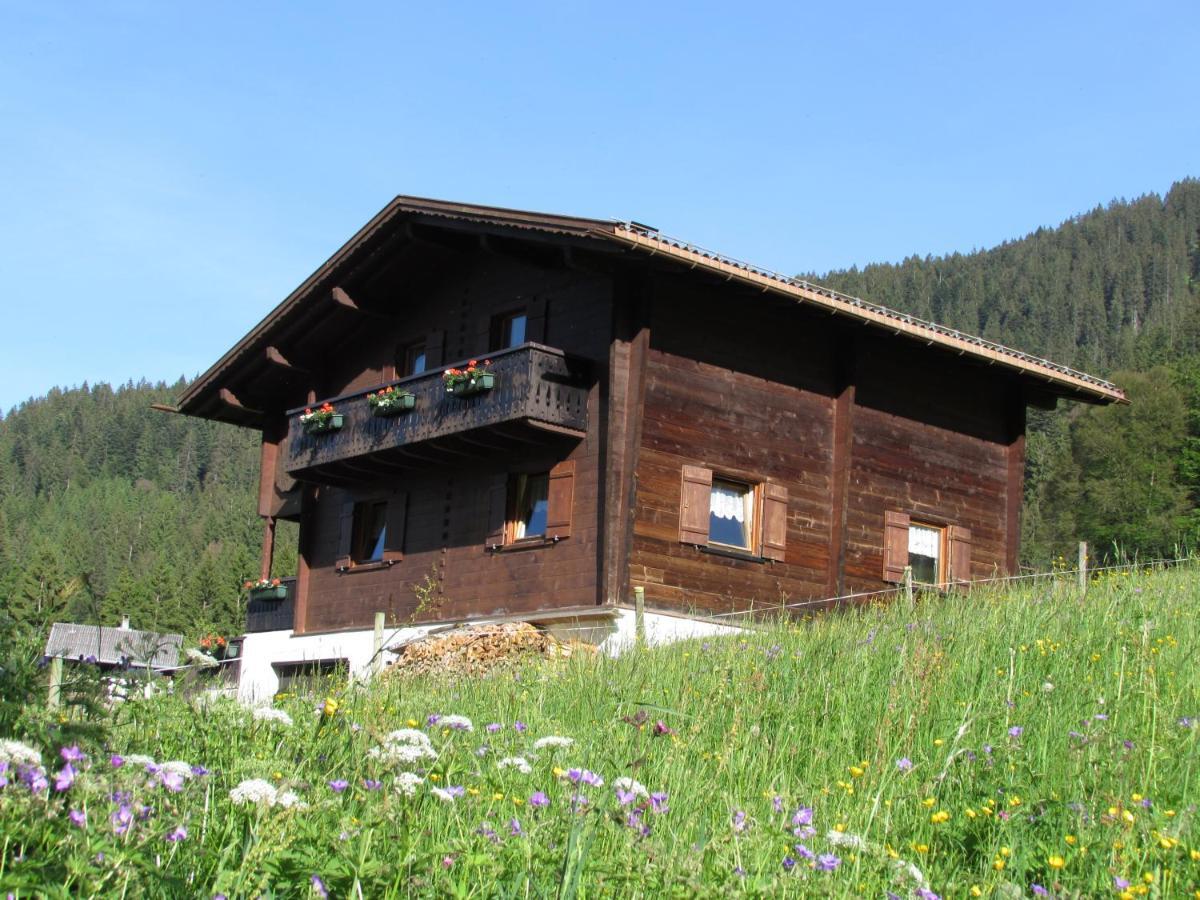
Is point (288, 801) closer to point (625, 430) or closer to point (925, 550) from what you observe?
point (625, 430)

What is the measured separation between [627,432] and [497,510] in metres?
2.94

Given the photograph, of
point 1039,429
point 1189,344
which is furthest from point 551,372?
point 1189,344

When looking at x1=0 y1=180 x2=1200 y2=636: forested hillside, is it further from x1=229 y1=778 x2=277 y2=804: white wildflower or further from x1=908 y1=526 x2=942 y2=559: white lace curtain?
x1=229 y1=778 x2=277 y2=804: white wildflower

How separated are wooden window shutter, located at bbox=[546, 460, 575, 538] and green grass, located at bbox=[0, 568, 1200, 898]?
8.79m

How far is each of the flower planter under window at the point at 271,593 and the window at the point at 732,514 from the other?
9567 millimetres

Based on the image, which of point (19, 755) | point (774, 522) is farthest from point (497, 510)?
point (19, 755)

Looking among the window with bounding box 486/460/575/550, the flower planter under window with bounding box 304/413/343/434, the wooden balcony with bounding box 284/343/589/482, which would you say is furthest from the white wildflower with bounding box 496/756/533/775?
the flower planter under window with bounding box 304/413/343/434

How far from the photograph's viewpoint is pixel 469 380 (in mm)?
19297

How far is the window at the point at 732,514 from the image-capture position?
19.4 m

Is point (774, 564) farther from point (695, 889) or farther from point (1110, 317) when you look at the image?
point (1110, 317)

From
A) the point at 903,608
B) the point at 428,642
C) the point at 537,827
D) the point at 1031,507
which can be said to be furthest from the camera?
the point at 1031,507

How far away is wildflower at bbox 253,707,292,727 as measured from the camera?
18.7 feet

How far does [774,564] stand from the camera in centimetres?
1969

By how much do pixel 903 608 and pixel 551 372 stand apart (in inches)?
288
